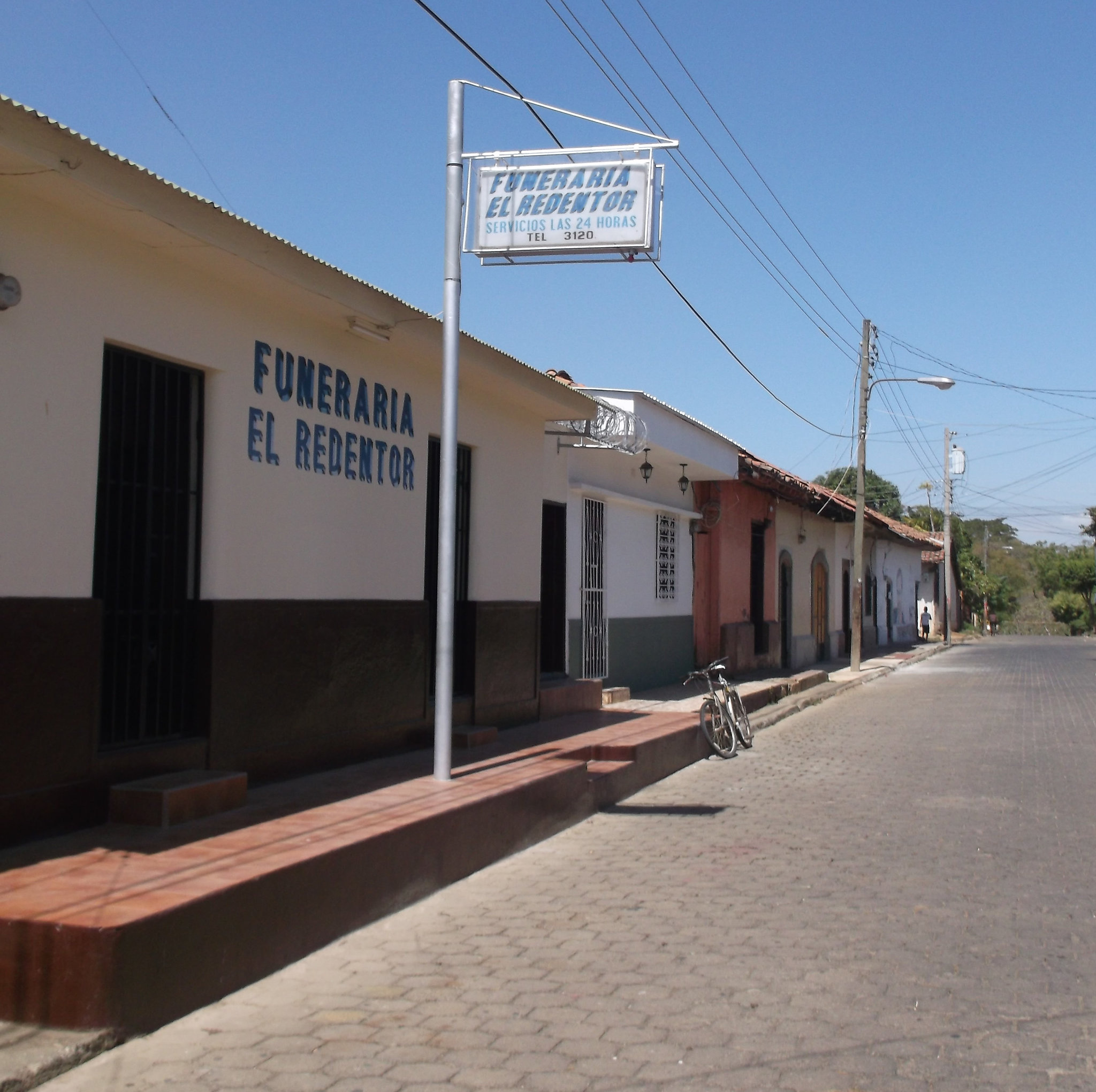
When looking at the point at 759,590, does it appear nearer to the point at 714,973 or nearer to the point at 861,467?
the point at 861,467

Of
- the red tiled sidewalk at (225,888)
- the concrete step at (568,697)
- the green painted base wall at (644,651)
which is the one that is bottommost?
the red tiled sidewalk at (225,888)

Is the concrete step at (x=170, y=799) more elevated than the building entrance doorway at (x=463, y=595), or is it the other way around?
the building entrance doorway at (x=463, y=595)

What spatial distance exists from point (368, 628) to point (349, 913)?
2.99m

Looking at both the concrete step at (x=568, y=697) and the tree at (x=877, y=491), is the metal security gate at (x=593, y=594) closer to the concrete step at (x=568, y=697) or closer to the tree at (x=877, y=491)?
the concrete step at (x=568, y=697)

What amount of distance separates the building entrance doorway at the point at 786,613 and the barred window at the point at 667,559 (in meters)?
7.27

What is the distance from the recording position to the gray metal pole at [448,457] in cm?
727

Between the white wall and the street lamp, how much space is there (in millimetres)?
16620

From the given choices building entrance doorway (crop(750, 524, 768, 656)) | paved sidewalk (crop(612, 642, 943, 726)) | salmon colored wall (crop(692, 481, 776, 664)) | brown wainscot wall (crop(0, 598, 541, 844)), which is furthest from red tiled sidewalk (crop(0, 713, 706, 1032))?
building entrance doorway (crop(750, 524, 768, 656))

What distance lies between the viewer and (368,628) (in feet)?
27.2

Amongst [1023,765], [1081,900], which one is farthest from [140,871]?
[1023,765]

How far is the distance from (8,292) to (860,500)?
2264 cm

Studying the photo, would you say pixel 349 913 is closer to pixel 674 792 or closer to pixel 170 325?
pixel 170 325

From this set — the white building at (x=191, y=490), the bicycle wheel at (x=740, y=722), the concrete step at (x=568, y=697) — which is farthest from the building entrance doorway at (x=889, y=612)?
the white building at (x=191, y=490)

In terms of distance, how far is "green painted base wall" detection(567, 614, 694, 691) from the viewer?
14.4m
